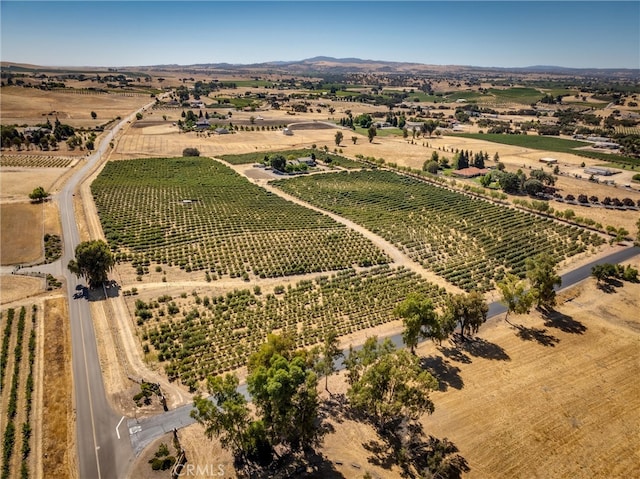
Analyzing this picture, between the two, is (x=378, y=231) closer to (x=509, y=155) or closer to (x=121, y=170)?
(x=121, y=170)

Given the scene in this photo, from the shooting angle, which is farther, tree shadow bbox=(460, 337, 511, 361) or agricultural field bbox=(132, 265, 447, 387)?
tree shadow bbox=(460, 337, 511, 361)

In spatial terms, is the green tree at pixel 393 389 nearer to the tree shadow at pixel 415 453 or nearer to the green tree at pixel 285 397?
the tree shadow at pixel 415 453

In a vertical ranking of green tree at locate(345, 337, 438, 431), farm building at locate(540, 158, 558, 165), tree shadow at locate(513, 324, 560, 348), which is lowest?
tree shadow at locate(513, 324, 560, 348)

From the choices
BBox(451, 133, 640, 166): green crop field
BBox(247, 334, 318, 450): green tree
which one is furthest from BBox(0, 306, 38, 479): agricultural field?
BBox(451, 133, 640, 166): green crop field

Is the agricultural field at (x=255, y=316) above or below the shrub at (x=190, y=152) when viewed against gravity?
below

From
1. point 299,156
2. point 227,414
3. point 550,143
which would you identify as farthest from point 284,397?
point 550,143

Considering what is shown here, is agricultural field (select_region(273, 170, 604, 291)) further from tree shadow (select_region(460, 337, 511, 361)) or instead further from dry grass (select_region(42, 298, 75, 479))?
dry grass (select_region(42, 298, 75, 479))

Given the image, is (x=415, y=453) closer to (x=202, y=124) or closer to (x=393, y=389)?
(x=393, y=389)

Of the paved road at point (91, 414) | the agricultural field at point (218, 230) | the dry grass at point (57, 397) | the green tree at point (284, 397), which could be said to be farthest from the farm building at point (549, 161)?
the dry grass at point (57, 397)
